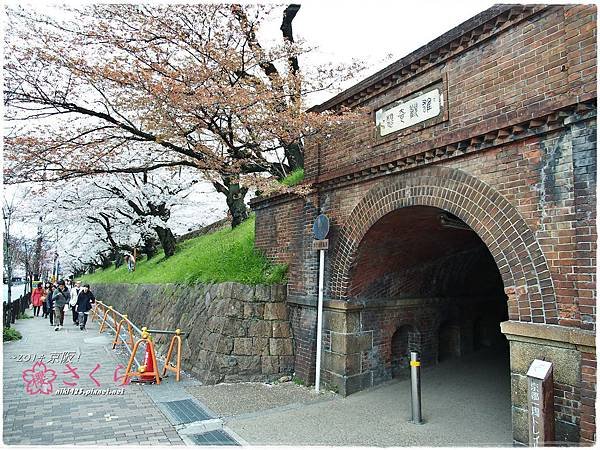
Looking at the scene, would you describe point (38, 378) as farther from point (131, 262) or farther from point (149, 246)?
point (131, 262)

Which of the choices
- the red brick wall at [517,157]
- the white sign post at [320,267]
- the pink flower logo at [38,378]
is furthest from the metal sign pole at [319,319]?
the pink flower logo at [38,378]

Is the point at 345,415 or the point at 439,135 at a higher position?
the point at 439,135

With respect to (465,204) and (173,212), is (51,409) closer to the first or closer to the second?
(465,204)

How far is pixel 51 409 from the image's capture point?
6.64 metres

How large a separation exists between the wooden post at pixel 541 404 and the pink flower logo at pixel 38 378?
288 inches

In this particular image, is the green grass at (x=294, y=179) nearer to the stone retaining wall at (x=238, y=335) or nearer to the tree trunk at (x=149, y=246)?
the stone retaining wall at (x=238, y=335)

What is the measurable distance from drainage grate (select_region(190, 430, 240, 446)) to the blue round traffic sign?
142 inches

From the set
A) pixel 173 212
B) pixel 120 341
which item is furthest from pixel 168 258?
pixel 120 341

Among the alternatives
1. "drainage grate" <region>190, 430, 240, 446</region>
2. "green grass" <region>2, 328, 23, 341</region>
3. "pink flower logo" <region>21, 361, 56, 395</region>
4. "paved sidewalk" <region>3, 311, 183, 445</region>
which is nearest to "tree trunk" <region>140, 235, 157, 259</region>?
"green grass" <region>2, 328, 23, 341</region>

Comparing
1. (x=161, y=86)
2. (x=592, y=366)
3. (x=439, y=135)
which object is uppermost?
(x=161, y=86)

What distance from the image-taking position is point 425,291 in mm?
9102

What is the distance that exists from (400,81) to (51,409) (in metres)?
7.23

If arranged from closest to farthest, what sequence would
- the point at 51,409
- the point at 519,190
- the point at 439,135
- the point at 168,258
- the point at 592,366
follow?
the point at 592,366 → the point at 519,190 → the point at 439,135 → the point at 51,409 → the point at 168,258

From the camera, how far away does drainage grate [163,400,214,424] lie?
20.8 ft
